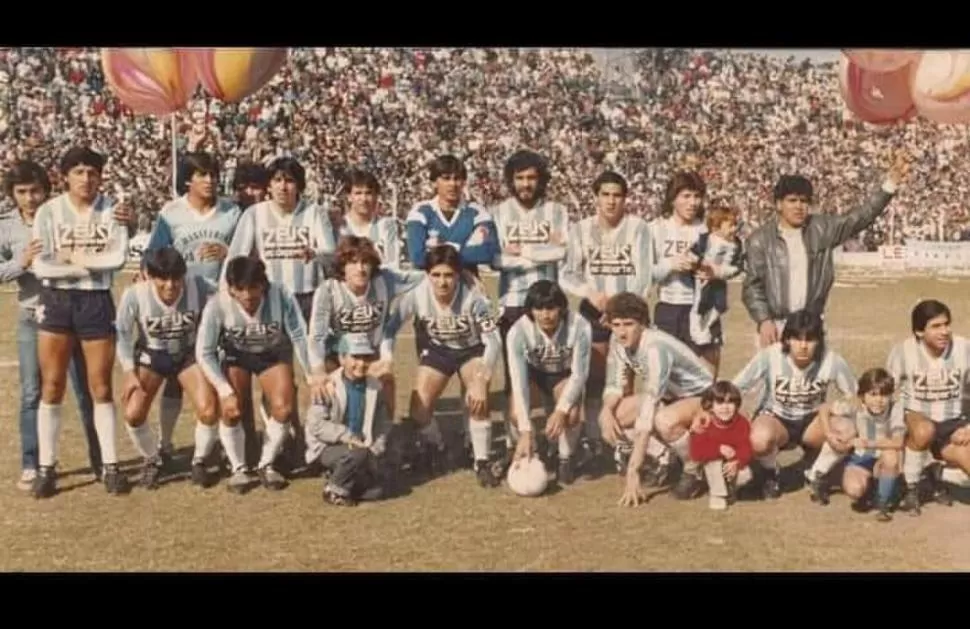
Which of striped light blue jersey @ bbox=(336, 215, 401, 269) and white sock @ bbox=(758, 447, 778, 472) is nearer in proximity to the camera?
striped light blue jersey @ bbox=(336, 215, 401, 269)

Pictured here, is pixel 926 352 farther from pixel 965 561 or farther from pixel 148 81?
pixel 148 81

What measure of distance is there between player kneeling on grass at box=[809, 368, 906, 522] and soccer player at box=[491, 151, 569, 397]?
127cm

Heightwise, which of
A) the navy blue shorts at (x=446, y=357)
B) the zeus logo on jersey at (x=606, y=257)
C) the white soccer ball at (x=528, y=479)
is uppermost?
the zeus logo on jersey at (x=606, y=257)

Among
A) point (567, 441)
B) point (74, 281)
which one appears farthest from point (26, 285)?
point (567, 441)

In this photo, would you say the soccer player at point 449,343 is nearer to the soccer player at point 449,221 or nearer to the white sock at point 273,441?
the soccer player at point 449,221

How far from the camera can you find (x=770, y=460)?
16.3 feet

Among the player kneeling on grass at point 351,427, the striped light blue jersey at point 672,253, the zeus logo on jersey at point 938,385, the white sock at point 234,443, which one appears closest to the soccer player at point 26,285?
the white sock at point 234,443

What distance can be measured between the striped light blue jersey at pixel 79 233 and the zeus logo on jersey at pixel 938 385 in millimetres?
3160

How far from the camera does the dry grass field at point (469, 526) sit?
4805mm

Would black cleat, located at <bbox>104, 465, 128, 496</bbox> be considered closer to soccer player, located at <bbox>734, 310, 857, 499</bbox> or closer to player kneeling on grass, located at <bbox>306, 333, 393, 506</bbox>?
player kneeling on grass, located at <bbox>306, 333, 393, 506</bbox>

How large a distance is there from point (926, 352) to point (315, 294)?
8.00 feet

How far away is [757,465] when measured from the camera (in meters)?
4.98

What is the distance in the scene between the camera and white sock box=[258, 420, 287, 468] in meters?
4.91

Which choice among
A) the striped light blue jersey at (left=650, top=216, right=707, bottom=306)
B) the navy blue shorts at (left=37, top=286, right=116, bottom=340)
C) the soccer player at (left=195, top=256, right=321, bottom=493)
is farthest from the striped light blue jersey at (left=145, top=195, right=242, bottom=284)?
the striped light blue jersey at (left=650, top=216, right=707, bottom=306)
